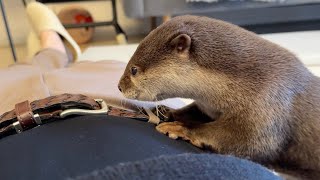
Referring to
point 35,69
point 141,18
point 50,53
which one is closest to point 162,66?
point 35,69

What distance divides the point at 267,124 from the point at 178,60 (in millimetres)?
184

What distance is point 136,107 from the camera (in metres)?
0.91

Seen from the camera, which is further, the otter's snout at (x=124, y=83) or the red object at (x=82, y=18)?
the red object at (x=82, y=18)

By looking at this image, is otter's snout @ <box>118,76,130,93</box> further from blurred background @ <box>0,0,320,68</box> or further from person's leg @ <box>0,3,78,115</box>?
blurred background @ <box>0,0,320,68</box>

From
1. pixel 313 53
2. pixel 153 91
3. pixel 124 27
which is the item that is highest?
pixel 153 91

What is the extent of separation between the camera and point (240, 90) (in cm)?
72

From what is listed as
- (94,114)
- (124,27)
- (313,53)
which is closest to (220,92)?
(94,114)

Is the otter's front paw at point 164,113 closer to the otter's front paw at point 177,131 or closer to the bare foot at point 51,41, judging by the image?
the otter's front paw at point 177,131

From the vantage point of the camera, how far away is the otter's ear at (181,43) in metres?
0.74

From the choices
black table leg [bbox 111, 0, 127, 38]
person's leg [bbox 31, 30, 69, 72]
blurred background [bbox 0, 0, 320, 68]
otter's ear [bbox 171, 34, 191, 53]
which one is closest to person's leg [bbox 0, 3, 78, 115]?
person's leg [bbox 31, 30, 69, 72]

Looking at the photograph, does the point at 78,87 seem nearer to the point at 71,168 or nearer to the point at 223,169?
the point at 71,168

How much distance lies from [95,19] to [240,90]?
2329mm

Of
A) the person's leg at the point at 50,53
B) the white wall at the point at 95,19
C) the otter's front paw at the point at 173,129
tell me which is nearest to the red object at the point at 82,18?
the white wall at the point at 95,19

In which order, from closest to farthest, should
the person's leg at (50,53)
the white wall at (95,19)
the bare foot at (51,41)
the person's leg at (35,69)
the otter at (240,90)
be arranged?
the otter at (240,90) → the person's leg at (35,69) → the person's leg at (50,53) → the bare foot at (51,41) → the white wall at (95,19)
